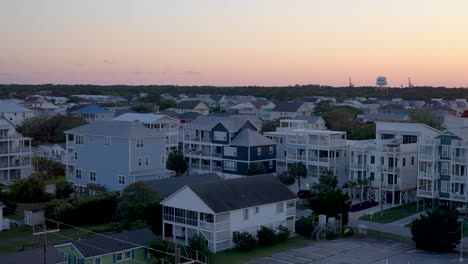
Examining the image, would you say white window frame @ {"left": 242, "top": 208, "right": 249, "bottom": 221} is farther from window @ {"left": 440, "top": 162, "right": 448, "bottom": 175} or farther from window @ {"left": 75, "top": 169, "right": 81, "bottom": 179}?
window @ {"left": 75, "top": 169, "right": 81, "bottom": 179}

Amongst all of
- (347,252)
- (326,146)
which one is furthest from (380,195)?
(347,252)

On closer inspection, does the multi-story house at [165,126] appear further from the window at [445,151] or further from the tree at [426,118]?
the tree at [426,118]

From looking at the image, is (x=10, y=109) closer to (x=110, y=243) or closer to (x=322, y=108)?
(x=322, y=108)

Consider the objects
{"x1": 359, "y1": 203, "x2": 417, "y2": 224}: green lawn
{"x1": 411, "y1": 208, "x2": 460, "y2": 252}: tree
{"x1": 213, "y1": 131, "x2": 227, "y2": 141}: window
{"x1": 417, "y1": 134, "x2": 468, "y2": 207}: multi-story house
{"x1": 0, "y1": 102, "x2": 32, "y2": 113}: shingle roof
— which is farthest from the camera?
{"x1": 0, "y1": 102, "x2": 32, "y2": 113}: shingle roof

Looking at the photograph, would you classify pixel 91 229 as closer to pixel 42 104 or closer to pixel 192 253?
pixel 192 253

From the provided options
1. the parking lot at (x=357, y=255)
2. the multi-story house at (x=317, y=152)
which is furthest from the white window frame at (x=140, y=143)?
the parking lot at (x=357, y=255)

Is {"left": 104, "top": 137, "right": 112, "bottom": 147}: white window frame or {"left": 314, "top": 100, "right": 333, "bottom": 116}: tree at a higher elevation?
{"left": 314, "top": 100, "right": 333, "bottom": 116}: tree

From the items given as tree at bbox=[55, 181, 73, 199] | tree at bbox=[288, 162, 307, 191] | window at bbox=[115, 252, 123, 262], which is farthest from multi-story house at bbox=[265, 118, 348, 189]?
window at bbox=[115, 252, 123, 262]
